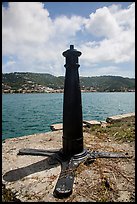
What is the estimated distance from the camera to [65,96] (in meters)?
4.62

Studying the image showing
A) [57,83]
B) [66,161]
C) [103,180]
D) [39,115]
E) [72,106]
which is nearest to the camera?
[103,180]

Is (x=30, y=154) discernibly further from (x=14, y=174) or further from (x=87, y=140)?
(x=87, y=140)

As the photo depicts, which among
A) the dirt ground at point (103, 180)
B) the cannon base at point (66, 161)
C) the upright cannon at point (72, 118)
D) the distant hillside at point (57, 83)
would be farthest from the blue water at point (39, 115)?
the distant hillside at point (57, 83)

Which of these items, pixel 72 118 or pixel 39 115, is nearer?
pixel 72 118

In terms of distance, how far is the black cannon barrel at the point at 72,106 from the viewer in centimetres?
455

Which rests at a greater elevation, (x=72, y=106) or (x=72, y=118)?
(x=72, y=106)

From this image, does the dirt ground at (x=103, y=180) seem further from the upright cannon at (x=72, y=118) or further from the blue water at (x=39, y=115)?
the blue water at (x=39, y=115)

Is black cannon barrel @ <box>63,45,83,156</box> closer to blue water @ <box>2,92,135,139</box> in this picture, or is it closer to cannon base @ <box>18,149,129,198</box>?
cannon base @ <box>18,149,129,198</box>

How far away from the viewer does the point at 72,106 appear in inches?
179

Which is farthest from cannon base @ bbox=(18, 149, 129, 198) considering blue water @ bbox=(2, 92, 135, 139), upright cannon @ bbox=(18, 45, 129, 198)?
blue water @ bbox=(2, 92, 135, 139)

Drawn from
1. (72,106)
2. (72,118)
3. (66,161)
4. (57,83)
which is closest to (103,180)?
(66,161)

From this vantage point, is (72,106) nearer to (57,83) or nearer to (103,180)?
(103,180)

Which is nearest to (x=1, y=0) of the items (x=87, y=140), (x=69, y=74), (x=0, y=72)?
(x=0, y=72)

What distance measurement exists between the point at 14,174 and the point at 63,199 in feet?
4.15
